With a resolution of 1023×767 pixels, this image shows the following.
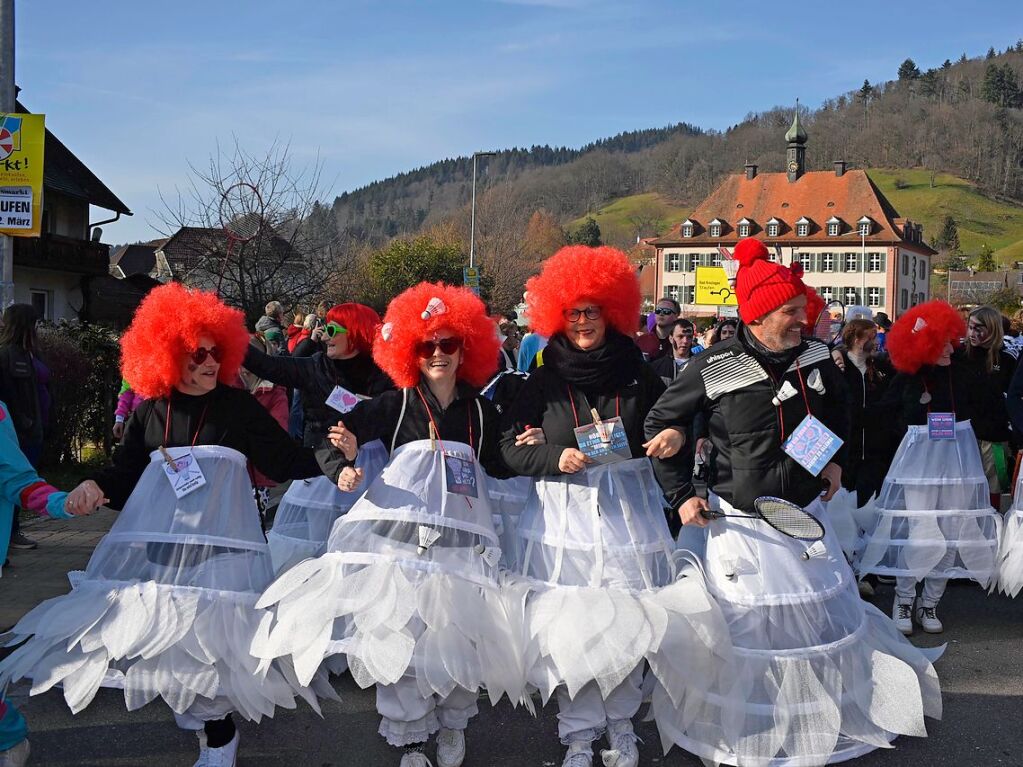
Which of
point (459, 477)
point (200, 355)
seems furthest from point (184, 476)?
point (459, 477)

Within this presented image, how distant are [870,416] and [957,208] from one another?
134375 mm

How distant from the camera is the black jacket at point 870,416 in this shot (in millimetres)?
6684

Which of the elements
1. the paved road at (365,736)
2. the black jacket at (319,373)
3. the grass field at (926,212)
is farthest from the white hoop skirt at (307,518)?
the grass field at (926,212)

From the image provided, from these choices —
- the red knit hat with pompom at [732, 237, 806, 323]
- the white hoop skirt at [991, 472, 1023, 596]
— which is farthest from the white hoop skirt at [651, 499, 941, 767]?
the white hoop skirt at [991, 472, 1023, 596]

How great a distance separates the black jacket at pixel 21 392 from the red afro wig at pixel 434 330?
4256 mm

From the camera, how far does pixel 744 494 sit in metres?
3.97

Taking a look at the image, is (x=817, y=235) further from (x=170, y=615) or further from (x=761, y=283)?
(x=170, y=615)

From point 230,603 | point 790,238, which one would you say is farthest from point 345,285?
point 790,238

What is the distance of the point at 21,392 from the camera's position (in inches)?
287

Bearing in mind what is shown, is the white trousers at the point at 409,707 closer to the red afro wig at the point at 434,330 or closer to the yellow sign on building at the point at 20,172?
the red afro wig at the point at 434,330

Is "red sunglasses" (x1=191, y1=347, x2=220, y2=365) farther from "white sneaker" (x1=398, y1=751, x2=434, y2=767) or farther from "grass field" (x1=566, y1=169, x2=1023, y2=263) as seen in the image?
"grass field" (x1=566, y1=169, x2=1023, y2=263)

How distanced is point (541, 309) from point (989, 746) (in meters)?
2.88

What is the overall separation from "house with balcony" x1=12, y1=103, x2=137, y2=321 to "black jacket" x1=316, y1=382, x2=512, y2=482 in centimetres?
2809

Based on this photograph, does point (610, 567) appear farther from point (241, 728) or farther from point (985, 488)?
point (985, 488)
